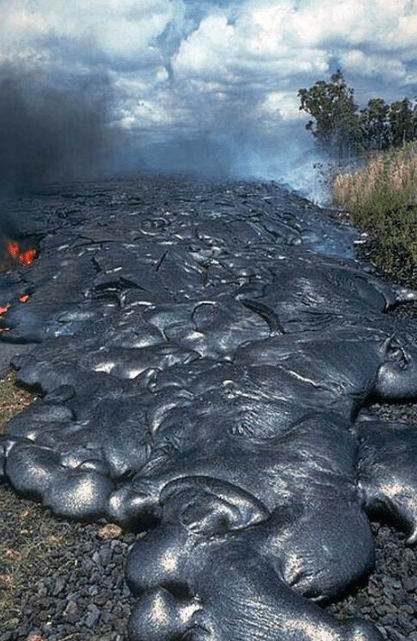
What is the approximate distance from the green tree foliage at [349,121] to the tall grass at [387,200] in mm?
8207

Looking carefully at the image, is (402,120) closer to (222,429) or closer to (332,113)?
(332,113)

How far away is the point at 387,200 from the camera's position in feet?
42.1

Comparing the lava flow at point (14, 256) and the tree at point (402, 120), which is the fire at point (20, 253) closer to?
the lava flow at point (14, 256)

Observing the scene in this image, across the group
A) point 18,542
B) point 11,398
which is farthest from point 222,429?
point 11,398

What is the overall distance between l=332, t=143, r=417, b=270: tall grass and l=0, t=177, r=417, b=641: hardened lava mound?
269 centimetres

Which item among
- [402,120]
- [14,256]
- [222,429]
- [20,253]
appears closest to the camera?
[222,429]

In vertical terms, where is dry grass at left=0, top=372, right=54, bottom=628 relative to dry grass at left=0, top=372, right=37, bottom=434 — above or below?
below

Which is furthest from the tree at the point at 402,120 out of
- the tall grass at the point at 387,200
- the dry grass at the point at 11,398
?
the dry grass at the point at 11,398

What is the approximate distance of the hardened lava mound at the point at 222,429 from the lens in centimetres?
289

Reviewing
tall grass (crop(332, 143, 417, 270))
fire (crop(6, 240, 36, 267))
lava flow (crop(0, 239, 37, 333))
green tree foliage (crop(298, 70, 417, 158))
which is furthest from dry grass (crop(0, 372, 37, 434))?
green tree foliage (crop(298, 70, 417, 158))

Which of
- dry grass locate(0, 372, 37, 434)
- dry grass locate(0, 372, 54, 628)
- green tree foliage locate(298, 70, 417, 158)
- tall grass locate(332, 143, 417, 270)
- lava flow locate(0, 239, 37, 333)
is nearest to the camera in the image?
dry grass locate(0, 372, 54, 628)

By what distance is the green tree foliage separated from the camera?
82.8ft

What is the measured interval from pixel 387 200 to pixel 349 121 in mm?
17396

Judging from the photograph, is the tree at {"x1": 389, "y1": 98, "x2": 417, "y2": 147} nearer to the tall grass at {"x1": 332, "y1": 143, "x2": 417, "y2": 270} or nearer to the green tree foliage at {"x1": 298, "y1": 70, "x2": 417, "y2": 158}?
the green tree foliage at {"x1": 298, "y1": 70, "x2": 417, "y2": 158}
